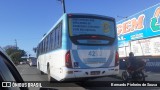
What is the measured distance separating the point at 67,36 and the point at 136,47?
1189 cm

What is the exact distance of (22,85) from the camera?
3.71 meters

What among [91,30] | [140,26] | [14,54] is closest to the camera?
[91,30]

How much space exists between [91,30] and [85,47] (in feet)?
2.69

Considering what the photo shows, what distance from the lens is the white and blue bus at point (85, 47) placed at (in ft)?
40.7

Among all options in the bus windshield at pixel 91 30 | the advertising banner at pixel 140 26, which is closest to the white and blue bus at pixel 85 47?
Result: the bus windshield at pixel 91 30

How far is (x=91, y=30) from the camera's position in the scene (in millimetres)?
13133

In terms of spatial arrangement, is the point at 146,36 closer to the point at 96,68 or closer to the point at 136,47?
the point at 136,47

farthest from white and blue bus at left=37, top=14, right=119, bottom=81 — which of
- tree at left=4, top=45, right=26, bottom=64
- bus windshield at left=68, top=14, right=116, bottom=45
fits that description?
tree at left=4, top=45, right=26, bottom=64

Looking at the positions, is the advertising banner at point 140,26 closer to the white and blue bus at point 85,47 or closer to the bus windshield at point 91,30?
the bus windshield at point 91,30

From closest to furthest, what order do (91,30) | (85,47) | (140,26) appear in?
(85,47), (91,30), (140,26)

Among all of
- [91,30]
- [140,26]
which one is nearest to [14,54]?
[140,26]

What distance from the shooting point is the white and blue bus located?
12.4 meters

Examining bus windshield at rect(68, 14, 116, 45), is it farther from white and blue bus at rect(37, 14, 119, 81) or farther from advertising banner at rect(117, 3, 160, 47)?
advertising banner at rect(117, 3, 160, 47)

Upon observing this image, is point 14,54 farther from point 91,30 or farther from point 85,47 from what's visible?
point 85,47
